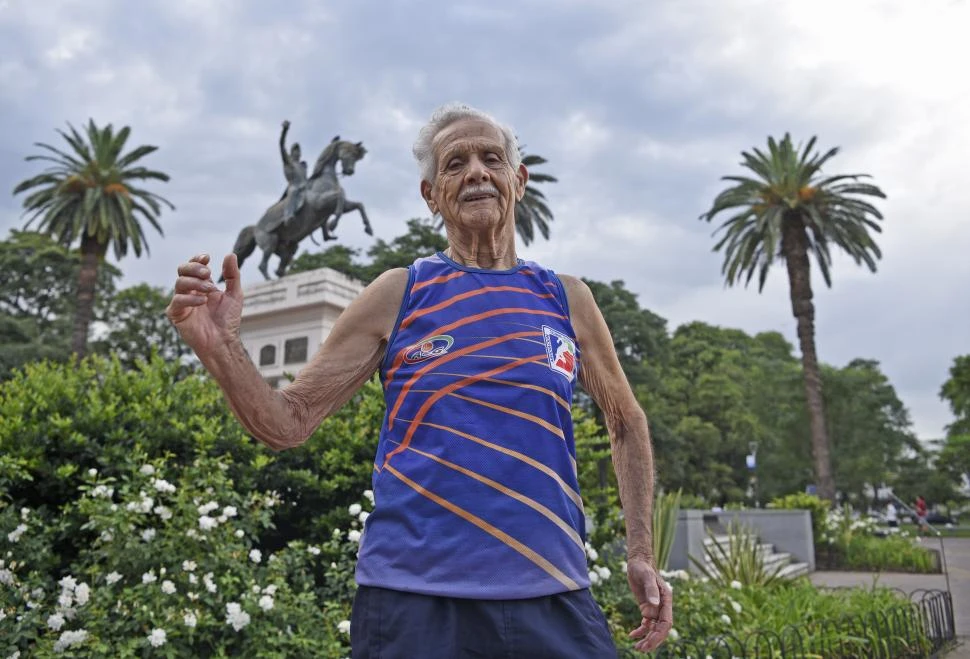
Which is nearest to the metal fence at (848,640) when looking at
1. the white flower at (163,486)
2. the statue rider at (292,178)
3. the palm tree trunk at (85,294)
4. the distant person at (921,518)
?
the white flower at (163,486)

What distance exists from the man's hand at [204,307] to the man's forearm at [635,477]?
1026mm

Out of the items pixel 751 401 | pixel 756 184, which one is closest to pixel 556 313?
pixel 756 184

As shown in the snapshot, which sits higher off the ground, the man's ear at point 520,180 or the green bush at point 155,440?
the man's ear at point 520,180

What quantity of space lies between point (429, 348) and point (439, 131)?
64 centimetres

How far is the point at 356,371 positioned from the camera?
78.7 inches

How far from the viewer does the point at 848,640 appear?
21.2ft

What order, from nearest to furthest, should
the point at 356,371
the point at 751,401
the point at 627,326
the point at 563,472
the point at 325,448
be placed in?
the point at 563,472 → the point at 356,371 → the point at 325,448 → the point at 627,326 → the point at 751,401

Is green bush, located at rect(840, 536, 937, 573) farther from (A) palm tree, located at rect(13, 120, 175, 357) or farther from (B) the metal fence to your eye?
(A) palm tree, located at rect(13, 120, 175, 357)

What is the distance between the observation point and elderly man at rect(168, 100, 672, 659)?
1631mm

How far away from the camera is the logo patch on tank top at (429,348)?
1841 mm

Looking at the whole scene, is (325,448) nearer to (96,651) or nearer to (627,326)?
(96,651)

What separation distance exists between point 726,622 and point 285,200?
51.0ft

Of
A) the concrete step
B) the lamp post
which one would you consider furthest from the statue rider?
the lamp post

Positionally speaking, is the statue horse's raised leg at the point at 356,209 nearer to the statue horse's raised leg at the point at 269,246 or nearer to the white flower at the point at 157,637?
the statue horse's raised leg at the point at 269,246
